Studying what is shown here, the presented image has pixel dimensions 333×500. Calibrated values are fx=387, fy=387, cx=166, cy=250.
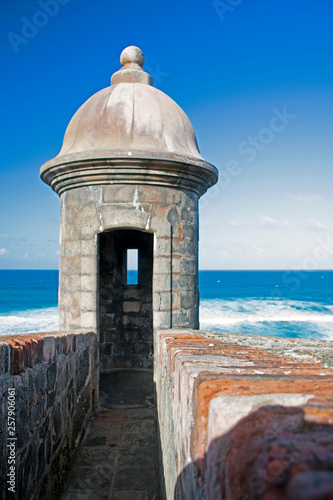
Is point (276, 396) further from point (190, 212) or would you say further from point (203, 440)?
point (190, 212)

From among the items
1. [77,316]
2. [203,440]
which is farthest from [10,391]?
[77,316]

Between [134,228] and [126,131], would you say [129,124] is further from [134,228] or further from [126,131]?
[134,228]

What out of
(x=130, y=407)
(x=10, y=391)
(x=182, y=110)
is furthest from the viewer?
(x=182, y=110)

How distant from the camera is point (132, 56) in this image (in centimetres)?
580

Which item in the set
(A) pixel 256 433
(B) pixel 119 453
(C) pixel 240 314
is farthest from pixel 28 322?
(A) pixel 256 433

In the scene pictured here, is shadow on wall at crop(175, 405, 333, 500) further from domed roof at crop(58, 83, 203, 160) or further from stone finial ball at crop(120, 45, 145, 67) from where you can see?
stone finial ball at crop(120, 45, 145, 67)

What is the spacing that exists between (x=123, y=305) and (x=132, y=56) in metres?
4.48

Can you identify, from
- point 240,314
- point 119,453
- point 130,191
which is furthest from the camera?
point 240,314

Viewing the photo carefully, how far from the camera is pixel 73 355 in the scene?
11.7ft

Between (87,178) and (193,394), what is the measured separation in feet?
13.6

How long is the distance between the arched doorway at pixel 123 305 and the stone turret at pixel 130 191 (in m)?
2.32

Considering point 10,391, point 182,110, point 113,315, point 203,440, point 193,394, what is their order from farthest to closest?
1. point 113,315
2. point 182,110
3. point 10,391
4. point 193,394
5. point 203,440

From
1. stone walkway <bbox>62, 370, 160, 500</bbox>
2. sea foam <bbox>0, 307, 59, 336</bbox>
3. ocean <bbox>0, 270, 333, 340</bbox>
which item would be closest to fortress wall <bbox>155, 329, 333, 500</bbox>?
stone walkway <bbox>62, 370, 160, 500</bbox>

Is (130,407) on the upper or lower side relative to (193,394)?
lower
